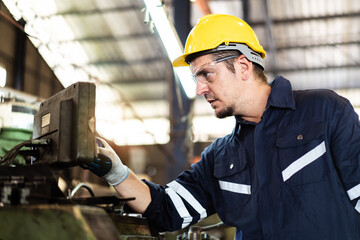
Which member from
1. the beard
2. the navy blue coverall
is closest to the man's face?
the beard

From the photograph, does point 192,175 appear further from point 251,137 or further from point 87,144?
point 87,144

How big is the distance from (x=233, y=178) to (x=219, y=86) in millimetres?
426

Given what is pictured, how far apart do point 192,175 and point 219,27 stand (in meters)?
0.74

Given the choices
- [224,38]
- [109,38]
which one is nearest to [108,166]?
[224,38]

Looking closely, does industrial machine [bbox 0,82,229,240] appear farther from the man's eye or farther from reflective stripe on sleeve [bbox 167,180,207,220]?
the man's eye

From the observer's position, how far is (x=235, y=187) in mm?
1894

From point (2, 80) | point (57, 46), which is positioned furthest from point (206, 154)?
point (57, 46)

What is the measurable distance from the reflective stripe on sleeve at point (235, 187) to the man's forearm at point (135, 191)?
0.35 meters

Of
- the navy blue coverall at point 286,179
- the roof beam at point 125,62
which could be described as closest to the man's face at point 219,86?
the navy blue coverall at point 286,179

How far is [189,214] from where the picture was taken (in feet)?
6.55

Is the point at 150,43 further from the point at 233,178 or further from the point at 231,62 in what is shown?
the point at 233,178

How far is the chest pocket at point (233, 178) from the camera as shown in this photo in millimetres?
1856

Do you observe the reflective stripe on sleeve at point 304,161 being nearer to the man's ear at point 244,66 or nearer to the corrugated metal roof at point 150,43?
the man's ear at point 244,66

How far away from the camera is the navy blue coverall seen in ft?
5.34
